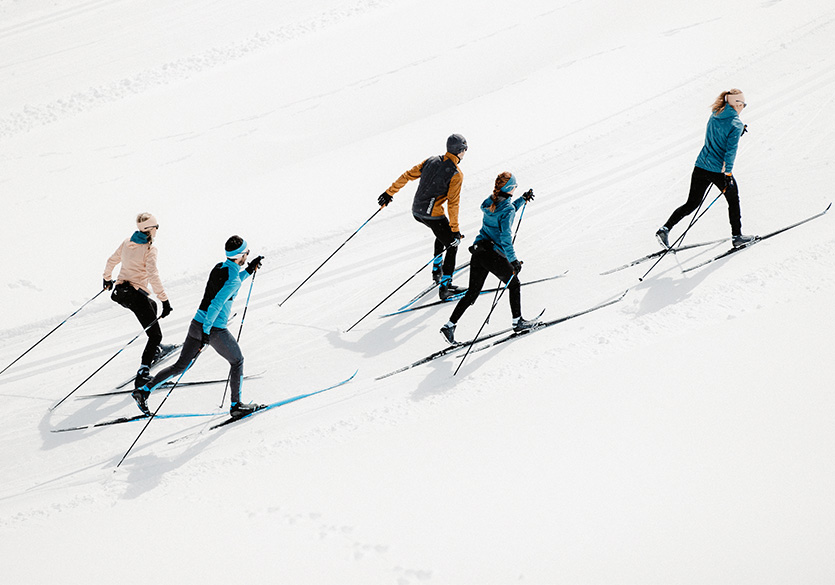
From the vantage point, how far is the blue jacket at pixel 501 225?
17.3 ft

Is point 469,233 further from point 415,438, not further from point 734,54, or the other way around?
point 734,54

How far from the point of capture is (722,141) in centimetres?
603

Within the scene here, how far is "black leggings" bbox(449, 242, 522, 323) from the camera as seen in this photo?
5.45 m

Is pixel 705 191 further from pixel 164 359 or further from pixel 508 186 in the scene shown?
pixel 164 359

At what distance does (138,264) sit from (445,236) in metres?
2.92

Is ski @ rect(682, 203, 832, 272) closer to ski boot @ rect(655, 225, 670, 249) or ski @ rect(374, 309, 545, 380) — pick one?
ski boot @ rect(655, 225, 670, 249)

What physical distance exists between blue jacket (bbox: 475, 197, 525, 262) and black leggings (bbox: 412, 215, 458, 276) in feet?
3.10

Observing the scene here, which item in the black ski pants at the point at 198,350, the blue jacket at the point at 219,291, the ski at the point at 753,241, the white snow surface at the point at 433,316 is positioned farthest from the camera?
the ski at the point at 753,241

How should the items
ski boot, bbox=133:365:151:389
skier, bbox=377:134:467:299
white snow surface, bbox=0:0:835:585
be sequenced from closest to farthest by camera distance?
white snow surface, bbox=0:0:835:585 → ski boot, bbox=133:365:151:389 → skier, bbox=377:134:467:299

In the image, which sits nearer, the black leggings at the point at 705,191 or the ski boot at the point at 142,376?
the ski boot at the point at 142,376

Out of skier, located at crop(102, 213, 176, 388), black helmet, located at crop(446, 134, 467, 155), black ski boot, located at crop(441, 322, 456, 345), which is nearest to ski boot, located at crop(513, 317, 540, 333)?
black ski boot, located at crop(441, 322, 456, 345)

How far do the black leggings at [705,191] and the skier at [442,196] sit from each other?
231 centimetres

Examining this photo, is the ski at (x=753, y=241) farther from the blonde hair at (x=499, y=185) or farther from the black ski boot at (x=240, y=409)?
the black ski boot at (x=240, y=409)

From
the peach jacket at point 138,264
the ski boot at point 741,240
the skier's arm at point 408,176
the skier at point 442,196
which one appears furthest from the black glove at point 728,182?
the peach jacket at point 138,264
